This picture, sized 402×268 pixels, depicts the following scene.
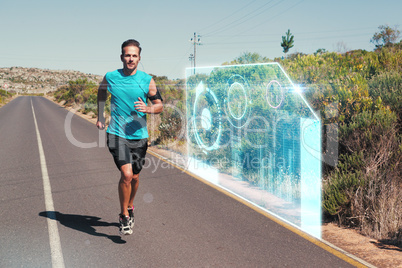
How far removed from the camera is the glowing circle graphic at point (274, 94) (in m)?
7.27

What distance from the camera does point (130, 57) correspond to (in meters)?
4.55

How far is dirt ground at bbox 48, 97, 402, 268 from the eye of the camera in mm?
4062

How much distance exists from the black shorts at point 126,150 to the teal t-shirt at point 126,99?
0.23 feet

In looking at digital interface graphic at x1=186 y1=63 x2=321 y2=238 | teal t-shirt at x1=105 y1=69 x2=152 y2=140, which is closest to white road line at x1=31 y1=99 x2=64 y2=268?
teal t-shirt at x1=105 y1=69 x2=152 y2=140

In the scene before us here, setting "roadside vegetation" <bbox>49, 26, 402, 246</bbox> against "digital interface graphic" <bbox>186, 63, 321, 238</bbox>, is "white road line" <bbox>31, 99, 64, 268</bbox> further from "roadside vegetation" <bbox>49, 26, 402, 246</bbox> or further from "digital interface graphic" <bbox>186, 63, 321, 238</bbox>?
"roadside vegetation" <bbox>49, 26, 402, 246</bbox>

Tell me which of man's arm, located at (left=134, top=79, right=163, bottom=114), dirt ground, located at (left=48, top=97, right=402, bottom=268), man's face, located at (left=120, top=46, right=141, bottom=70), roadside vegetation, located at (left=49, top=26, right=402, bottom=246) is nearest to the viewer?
dirt ground, located at (left=48, top=97, right=402, bottom=268)

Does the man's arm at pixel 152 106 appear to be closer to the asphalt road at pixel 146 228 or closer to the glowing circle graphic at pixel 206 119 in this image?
the asphalt road at pixel 146 228

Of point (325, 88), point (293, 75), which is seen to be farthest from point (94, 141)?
point (325, 88)

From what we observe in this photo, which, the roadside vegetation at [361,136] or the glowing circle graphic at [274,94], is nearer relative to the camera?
the roadside vegetation at [361,136]

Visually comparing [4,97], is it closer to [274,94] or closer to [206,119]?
[206,119]

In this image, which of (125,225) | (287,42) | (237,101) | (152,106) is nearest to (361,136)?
(237,101)

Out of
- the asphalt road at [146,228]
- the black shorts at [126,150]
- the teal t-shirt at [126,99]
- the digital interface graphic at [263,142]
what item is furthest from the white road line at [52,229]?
the digital interface graphic at [263,142]

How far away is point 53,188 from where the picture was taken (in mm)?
7367

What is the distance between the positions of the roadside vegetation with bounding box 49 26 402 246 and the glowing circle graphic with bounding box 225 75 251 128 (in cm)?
114
